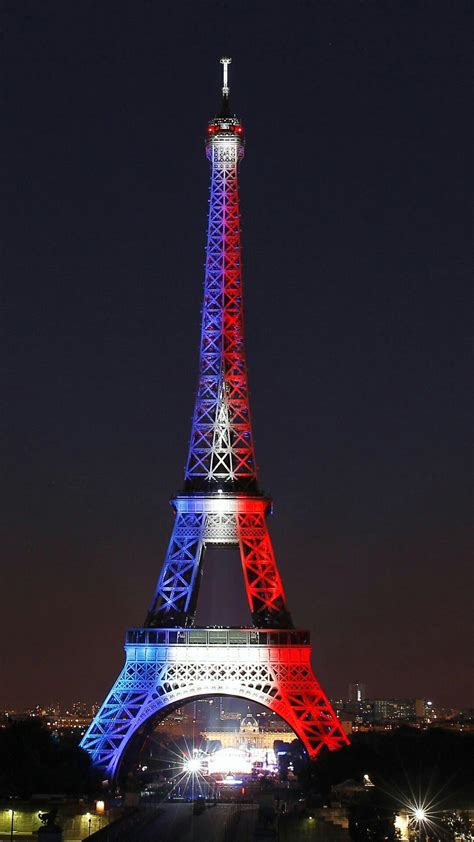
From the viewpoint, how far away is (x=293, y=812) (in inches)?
3595

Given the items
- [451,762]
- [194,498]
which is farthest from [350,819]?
[194,498]

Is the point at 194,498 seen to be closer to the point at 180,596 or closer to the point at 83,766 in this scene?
the point at 180,596

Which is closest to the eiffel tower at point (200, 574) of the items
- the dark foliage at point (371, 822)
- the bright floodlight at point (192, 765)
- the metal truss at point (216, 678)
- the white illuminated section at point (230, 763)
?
the metal truss at point (216, 678)

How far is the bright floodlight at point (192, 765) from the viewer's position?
16925 cm

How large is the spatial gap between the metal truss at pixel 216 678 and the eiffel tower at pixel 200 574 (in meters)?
0.07

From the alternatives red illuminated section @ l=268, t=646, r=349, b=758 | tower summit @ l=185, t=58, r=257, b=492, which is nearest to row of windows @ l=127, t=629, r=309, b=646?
red illuminated section @ l=268, t=646, r=349, b=758

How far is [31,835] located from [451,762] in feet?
118

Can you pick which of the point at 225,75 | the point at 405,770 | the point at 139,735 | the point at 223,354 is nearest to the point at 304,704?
the point at 405,770

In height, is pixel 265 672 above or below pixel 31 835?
above

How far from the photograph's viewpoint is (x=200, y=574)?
11969 cm

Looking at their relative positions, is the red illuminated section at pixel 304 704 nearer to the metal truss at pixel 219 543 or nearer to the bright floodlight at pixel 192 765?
the metal truss at pixel 219 543

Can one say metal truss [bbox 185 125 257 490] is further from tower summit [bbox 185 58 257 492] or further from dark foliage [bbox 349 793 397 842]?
dark foliage [bbox 349 793 397 842]

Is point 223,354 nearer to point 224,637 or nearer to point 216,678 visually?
point 224,637

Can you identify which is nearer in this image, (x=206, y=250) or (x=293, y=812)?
(x=293, y=812)
